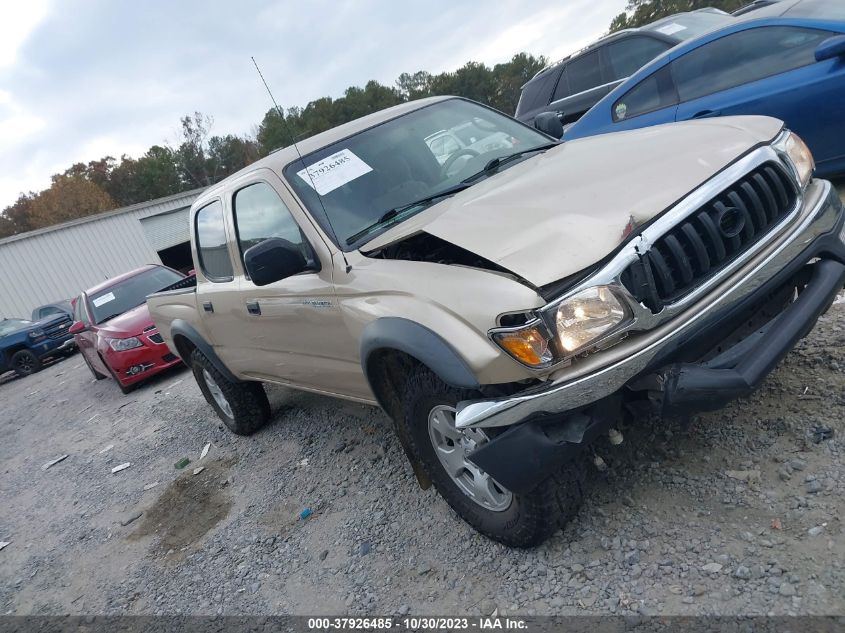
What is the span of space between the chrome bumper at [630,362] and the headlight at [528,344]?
10 cm

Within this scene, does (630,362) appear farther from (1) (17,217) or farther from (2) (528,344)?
(1) (17,217)

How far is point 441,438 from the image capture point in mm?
2541

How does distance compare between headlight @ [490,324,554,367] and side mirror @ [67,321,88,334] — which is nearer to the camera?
headlight @ [490,324,554,367]

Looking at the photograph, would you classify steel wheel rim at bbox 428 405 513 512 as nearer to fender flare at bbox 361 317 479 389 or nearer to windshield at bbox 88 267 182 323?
fender flare at bbox 361 317 479 389

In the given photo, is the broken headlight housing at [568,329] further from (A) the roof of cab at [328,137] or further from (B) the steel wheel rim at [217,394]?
(B) the steel wheel rim at [217,394]

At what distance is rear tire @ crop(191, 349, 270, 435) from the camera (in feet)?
15.2

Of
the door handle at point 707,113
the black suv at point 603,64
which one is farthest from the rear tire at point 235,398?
the black suv at point 603,64

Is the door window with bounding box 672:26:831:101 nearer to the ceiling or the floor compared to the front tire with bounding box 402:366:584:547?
nearer to the ceiling

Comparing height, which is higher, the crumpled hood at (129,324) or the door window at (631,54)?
the door window at (631,54)

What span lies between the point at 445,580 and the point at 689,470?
3.88 ft

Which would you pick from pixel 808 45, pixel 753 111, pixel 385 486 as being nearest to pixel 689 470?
pixel 385 486

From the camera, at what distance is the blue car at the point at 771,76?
14.6 feet

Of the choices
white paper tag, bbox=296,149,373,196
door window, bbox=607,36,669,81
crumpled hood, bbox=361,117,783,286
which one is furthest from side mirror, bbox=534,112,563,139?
door window, bbox=607,36,669,81

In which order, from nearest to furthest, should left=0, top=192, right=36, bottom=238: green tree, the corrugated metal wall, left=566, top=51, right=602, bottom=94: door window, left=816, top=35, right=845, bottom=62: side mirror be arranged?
left=816, top=35, right=845, bottom=62: side mirror, left=566, top=51, right=602, bottom=94: door window, the corrugated metal wall, left=0, top=192, right=36, bottom=238: green tree
